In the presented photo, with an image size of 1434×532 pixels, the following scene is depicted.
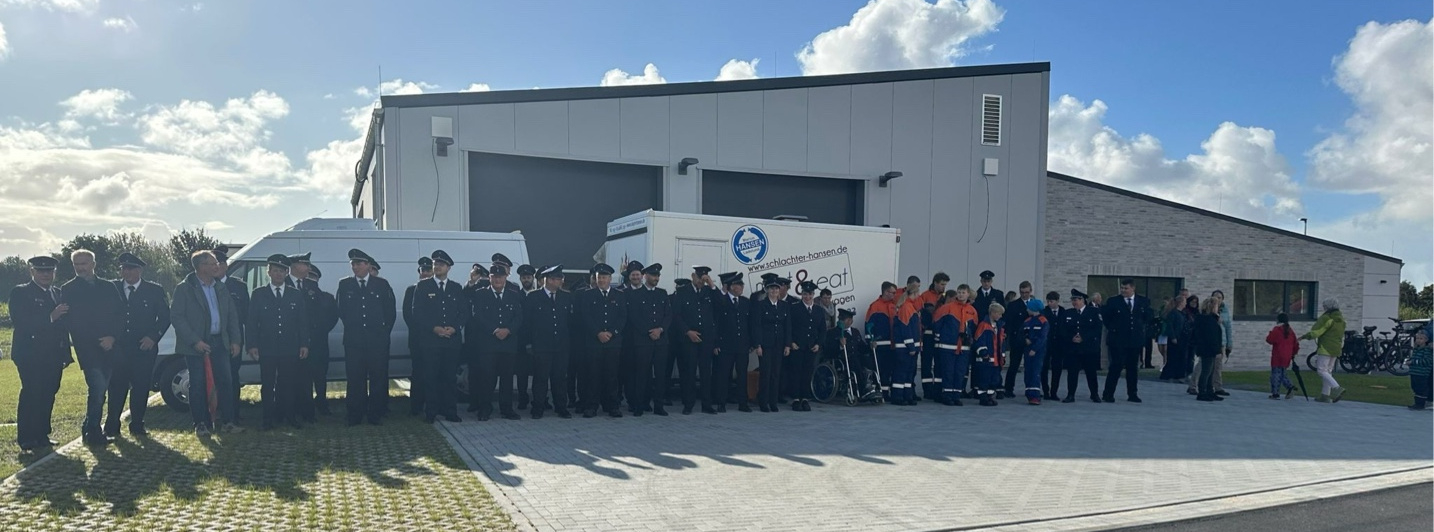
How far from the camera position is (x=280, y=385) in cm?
869

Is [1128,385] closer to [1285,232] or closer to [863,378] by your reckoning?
[863,378]

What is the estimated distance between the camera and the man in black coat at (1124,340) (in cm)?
1206

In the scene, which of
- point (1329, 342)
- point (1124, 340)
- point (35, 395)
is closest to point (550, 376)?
point (35, 395)

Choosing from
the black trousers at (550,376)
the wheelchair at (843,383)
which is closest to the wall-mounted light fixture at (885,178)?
the wheelchair at (843,383)

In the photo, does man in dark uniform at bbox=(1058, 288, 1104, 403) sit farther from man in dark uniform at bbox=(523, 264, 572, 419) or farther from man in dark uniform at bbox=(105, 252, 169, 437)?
man in dark uniform at bbox=(105, 252, 169, 437)

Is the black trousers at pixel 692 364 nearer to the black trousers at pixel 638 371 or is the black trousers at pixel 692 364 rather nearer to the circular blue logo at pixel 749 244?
the black trousers at pixel 638 371

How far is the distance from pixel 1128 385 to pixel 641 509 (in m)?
9.08

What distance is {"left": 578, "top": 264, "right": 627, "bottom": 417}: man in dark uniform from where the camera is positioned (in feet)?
31.4

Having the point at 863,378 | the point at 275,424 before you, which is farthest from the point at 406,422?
the point at 863,378

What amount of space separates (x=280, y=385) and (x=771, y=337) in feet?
17.0

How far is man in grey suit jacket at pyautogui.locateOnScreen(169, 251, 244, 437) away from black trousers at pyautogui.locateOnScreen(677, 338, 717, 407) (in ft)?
14.8

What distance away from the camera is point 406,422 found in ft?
29.7

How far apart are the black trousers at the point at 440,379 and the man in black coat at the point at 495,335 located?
0.25 meters

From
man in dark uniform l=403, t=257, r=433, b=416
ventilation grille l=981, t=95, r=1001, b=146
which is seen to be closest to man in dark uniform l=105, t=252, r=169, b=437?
man in dark uniform l=403, t=257, r=433, b=416
